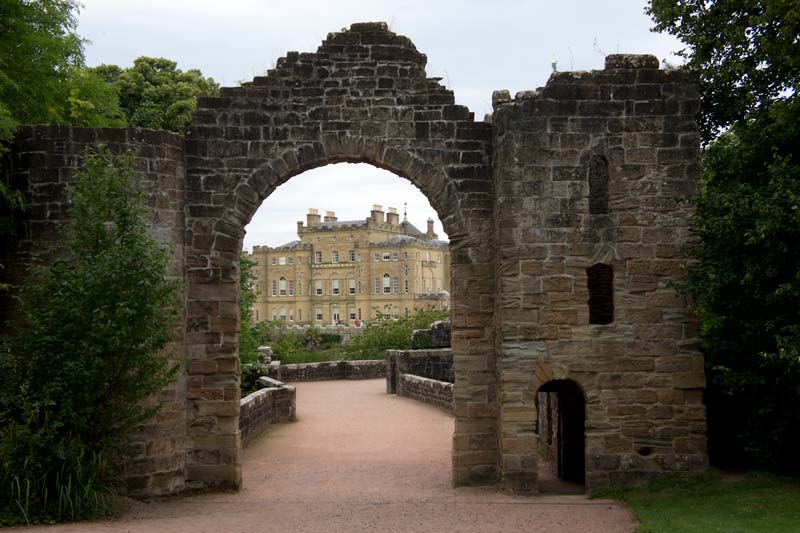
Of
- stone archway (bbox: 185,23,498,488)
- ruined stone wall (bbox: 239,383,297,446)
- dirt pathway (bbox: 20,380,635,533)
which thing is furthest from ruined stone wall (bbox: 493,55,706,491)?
ruined stone wall (bbox: 239,383,297,446)

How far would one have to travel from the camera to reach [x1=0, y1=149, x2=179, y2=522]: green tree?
10078 millimetres

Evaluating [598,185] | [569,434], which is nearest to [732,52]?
[598,185]

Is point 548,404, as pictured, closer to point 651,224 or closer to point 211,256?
point 651,224

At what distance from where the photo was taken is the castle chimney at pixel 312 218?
93.3 meters

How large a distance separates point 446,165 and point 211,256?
3.56m

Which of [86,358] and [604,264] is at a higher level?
[604,264]

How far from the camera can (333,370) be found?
32.1 meters

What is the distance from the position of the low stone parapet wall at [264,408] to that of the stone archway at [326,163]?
160 inches

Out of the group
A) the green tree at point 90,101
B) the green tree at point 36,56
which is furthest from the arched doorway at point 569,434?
the green tree at point 36,56

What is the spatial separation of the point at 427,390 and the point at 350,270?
66.7 metres

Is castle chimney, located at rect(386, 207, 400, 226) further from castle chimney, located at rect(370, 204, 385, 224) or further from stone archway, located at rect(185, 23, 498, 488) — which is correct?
stone archway, located at rect(185, 23, 498, 488)

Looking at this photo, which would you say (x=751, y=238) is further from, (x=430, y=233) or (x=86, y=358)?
(x=430, y=233)

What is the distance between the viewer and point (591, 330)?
11.9 metres

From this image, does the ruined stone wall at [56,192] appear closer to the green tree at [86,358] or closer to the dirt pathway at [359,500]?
the green tree at [86,358]
